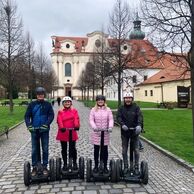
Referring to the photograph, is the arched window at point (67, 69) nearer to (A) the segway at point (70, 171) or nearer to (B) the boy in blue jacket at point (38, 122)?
(B) the boy in blue jacket at point (38, 122)

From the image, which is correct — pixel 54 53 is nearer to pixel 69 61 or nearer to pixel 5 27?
pixel 69 61

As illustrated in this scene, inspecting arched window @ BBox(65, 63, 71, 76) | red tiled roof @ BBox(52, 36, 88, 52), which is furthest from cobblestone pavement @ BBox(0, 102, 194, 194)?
red tiled roof @ BBox(52, 36, 88, 52)

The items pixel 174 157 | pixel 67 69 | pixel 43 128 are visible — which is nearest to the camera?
pixel 43 128

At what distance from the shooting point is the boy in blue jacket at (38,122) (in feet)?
24.2

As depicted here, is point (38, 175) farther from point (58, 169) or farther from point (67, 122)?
point (67, 122)

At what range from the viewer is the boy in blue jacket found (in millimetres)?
7387

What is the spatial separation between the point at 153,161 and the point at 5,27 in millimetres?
22767

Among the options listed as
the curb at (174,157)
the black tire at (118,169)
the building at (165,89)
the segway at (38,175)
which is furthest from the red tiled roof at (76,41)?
the black tire at (118,169)

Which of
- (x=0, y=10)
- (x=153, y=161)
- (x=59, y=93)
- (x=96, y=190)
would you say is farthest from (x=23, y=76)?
(x=59, y=93)

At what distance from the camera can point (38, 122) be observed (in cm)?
740

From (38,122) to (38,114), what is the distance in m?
0.17

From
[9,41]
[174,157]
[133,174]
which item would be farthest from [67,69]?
[133,174]

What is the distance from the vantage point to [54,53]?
96625 millimetres

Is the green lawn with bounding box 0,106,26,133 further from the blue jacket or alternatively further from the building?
the building
